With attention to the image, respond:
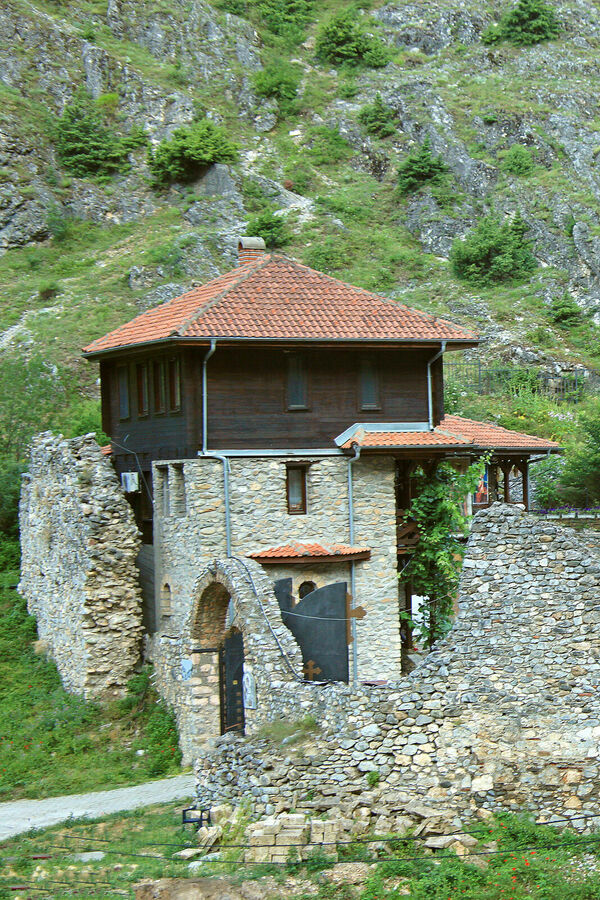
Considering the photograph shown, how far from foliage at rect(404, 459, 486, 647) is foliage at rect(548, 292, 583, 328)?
25.6 metres

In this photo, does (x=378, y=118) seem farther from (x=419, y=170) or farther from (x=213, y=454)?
(x=213, y=454)

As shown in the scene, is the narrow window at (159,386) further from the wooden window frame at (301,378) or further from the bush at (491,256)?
the bush at (491,256)

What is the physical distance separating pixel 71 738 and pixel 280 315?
934cm

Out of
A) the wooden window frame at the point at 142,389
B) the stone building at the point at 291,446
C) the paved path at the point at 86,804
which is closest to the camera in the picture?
the paved path at the point at 86,804

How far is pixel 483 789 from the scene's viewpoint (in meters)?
12.4

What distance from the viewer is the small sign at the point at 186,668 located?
18531mm

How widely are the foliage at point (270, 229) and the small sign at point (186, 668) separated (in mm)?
31944

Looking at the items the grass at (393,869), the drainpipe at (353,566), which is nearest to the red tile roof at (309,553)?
the drainpipe at (353,566)

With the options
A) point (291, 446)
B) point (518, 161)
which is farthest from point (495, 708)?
point (518, 161)

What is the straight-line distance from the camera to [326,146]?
192 ft

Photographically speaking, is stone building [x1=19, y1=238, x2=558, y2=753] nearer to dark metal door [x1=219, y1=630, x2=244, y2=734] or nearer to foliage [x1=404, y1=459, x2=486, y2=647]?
foliage [x1=404, y1=459, x2=486, y2=647]

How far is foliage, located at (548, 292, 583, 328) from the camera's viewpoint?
46.4 meters

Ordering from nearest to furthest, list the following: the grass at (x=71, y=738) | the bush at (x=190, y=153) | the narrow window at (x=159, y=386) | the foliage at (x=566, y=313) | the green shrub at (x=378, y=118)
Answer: the grass at (x=71, y=738) < the narrow window at (x=159, y=386) < the foliage at (x=566, y=313) < the bush at (x=190, y=153) < the green shrub at (x=378, y=118)

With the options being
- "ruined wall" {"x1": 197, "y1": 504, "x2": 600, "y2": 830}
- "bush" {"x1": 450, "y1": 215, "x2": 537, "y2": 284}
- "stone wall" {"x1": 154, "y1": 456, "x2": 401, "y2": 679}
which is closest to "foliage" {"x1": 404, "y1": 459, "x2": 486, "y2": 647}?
"stone wall" {"x1": 154, "y1": 456, "x2": 401, "y2": 679}
